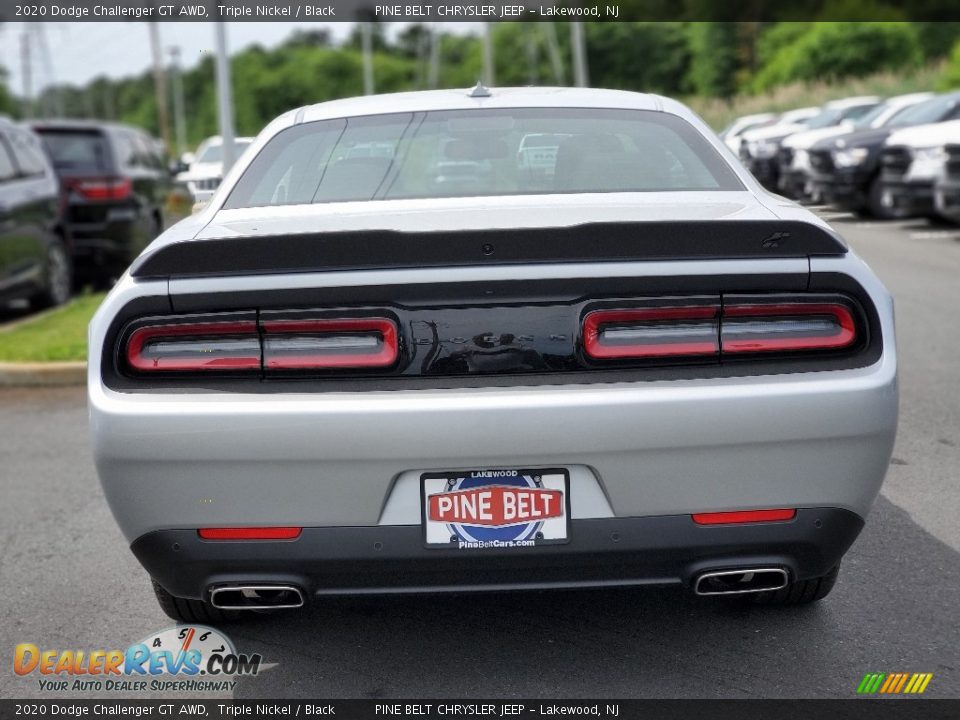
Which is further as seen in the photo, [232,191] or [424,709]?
[232,191]

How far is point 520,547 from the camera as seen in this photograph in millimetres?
3129

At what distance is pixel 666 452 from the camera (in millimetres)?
3070

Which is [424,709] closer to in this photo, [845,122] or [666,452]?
[666,452]

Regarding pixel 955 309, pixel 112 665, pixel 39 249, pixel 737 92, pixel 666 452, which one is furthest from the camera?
pixel 737 92

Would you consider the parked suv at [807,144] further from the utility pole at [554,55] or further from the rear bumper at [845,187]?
the utility pole at [554,55]

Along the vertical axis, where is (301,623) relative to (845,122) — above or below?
above

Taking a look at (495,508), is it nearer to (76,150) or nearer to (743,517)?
(743,517)

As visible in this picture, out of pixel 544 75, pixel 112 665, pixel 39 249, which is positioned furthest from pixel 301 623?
pixel 544 75

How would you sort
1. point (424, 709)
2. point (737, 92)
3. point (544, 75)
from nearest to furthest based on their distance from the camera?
point (424, 709)
point (737, 92)
point (544, 75)

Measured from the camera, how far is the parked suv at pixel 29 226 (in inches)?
433

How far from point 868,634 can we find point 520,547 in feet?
3.87

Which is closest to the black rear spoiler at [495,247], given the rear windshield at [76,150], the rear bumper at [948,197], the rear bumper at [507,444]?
the rear bumper at [507,444]

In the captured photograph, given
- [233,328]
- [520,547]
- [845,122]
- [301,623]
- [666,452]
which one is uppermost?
[233,328]

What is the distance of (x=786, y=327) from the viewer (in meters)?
3.17
